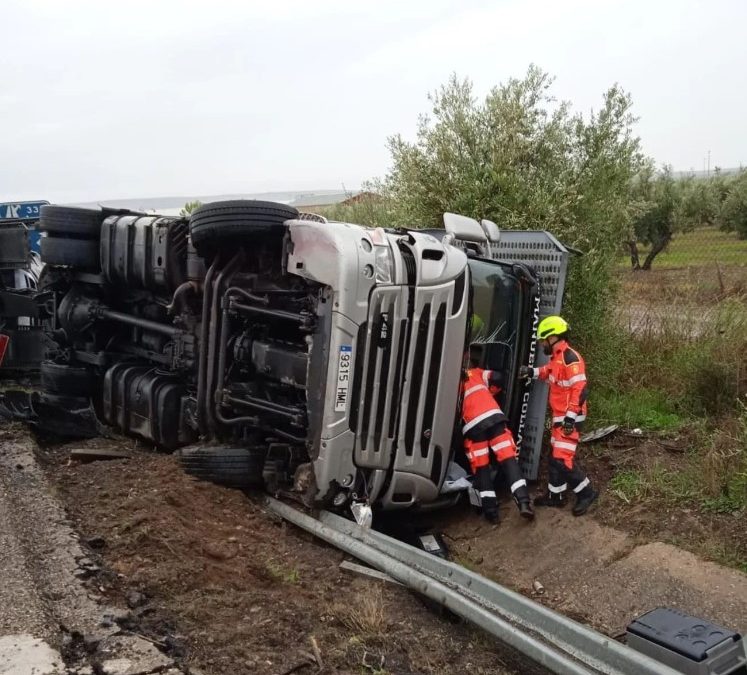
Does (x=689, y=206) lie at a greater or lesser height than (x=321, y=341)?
greater

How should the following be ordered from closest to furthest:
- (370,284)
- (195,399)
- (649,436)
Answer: (370,284), (195,399), (649,436)

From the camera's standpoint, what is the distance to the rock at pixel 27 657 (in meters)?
2.82

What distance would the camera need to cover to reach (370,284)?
471 cm

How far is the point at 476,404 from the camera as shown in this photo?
5434mm

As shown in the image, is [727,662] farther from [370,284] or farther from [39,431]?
[39,431]

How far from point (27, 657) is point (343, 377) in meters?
2.26

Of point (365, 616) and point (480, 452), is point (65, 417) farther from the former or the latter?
point (365, 616)

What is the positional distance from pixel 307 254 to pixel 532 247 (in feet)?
6.84

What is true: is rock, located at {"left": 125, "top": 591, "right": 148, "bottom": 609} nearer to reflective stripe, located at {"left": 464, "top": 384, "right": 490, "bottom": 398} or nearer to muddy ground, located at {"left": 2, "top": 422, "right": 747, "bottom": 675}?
muddy ground, located at {"left": 2, "top": 422, "right": 747, "bottom": 675}

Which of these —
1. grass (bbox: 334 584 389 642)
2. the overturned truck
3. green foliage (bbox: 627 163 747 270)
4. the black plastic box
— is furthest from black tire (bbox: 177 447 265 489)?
green foliage (bbox: 627 163 747 270)

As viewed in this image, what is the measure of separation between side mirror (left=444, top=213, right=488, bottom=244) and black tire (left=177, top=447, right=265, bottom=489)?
206 cm

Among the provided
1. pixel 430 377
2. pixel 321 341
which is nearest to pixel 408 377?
pixel 430 377

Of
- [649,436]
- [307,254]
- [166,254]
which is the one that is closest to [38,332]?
[166,254]

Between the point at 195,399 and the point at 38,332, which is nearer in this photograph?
the point at 195,399
